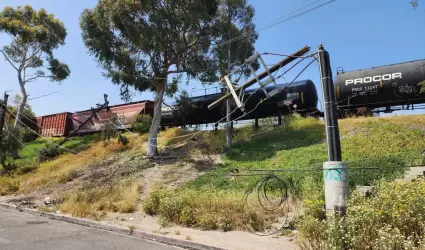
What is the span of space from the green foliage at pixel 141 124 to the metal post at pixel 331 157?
21888 mm

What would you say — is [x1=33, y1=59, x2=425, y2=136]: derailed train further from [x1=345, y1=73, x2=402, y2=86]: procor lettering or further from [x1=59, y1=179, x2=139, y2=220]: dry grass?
[x1=59, y1=179, x2=139, y2=220]: dry grass

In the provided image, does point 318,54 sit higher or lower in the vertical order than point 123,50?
lower

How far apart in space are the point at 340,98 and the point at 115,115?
765 inches

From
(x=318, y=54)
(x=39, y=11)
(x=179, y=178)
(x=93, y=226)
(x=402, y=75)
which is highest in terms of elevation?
(x=39, y=11)

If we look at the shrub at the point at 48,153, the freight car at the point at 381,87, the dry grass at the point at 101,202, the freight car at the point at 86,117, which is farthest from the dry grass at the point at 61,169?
the freight car at the point at 381,87

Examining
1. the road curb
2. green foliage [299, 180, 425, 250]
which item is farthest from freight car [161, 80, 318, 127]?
green foliage [299, 180, 425, 250]

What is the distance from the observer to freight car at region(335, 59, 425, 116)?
1933 centimetres

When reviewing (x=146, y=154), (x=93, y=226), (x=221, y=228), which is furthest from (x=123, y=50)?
(x=221, y=228)

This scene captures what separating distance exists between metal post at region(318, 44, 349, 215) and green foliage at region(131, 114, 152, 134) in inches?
862

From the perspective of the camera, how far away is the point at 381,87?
20.2m

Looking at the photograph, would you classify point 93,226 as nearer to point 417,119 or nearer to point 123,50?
point 123,50

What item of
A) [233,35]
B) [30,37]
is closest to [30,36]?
[30,37]

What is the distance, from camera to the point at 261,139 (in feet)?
72.5

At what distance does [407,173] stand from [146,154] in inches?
646
